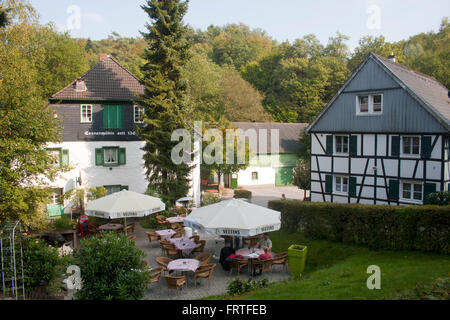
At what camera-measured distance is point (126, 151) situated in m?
25.9

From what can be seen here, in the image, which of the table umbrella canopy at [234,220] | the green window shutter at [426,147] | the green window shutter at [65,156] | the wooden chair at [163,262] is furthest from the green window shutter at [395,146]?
the green window shutter at [65,156]

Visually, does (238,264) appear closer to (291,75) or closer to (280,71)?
(291,75)

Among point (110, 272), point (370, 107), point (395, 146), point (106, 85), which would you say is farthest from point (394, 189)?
point (106, 85)

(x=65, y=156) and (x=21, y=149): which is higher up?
(x=21, y=149)

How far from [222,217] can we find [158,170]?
10.5 metres

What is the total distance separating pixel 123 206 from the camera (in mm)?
16266

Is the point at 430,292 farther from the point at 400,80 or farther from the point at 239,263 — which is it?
the point at 400,80

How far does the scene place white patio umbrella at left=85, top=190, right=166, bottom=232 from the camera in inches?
629

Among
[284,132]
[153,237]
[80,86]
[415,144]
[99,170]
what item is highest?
[80,86]

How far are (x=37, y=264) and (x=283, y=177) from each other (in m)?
32.9

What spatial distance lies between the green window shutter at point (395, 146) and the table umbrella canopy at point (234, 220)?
1113 centimetres

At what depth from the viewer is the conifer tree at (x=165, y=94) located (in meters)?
22.5
